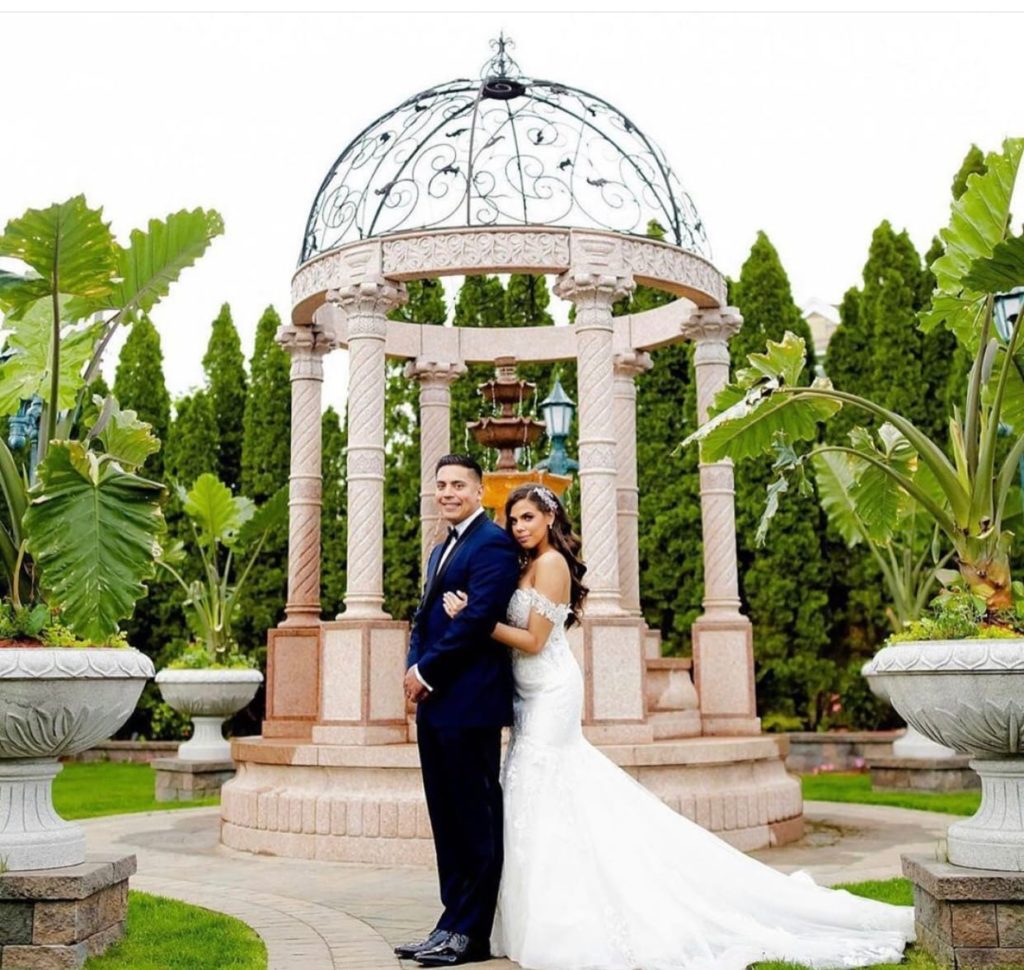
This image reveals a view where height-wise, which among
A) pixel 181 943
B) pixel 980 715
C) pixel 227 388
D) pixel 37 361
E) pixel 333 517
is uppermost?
pixel 227 388

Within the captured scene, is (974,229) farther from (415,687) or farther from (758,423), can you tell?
(415,687)

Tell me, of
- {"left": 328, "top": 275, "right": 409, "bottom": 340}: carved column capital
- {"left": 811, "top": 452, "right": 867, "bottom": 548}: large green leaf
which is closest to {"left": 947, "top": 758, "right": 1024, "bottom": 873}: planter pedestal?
{"left": 328, "top": 275, "right": 409, "bottom": 340}: carved column capital

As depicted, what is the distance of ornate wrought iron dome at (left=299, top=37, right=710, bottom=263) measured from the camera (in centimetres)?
884

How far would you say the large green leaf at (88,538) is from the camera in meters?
A: 4.50

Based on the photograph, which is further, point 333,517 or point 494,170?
point 333,517

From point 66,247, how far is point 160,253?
0.80 metres

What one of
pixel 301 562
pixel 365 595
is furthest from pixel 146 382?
pixel 365 595

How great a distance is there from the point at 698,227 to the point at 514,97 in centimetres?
196

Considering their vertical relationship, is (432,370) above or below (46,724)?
above

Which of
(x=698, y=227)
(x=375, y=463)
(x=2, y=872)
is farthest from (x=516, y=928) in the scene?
(x=698, y=227)

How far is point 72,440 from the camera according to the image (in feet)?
17.0

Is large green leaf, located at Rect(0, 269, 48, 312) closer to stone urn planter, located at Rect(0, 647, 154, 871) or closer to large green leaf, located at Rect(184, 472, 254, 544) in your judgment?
stone urn planter, located at Rect(0, 647, 154, 871)

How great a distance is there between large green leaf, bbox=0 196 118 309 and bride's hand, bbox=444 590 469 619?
2.17 m

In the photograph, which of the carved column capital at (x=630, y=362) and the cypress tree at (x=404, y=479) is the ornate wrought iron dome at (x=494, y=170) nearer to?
the carved column capital at (x=630, y=362)
